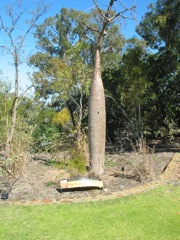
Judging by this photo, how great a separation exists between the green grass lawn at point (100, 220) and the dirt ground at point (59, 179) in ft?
1.63

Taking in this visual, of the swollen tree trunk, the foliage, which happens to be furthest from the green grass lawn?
the foliage

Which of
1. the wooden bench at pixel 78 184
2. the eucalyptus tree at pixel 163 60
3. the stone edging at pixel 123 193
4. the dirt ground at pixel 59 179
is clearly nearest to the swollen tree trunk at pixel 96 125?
the dirt ground at pixel 59 179

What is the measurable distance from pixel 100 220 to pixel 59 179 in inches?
82.1

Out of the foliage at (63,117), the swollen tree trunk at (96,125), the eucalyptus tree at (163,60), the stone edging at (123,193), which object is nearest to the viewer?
the stone edging at (123,193)

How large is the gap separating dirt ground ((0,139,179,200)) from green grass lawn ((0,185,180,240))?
0.50 meters

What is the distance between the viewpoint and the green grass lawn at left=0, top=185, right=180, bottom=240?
2869 millimetres

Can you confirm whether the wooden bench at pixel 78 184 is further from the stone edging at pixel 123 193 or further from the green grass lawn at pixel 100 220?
the green grass lawn at pixel 100 220

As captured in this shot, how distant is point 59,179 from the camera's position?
5.18m

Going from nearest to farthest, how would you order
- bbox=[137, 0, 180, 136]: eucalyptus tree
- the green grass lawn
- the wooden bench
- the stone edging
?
1. the green grass lawn
2. the stone edging
3. the wooden bench
4. bbox=[137, 0, 180, 136]: eucalyptus tree

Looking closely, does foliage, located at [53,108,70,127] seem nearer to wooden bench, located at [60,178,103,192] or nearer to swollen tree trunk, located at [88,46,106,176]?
swollen tree trunk, located at [88,46,106,176]

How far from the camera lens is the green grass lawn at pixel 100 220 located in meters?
2.87

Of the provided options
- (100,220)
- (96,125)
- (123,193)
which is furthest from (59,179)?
(100,220)

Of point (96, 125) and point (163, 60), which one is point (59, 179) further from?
point (163, 60)

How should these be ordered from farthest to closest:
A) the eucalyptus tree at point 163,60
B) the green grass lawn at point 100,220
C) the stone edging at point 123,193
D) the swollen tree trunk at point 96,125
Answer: the eucalyptus tree at point 163,60 → the swollen tree trunk at point 96,125 → the stone edging at point 123,193 → the green grass lawn at point 100,220
